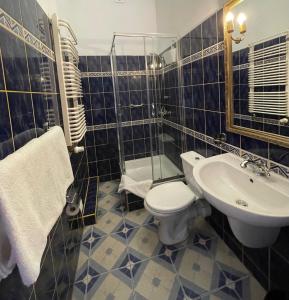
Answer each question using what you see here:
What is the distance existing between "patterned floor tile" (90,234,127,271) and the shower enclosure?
2.91 feet

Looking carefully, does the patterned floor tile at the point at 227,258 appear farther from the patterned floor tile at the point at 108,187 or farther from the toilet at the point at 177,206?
the patterned floor tile at the point at 108,187

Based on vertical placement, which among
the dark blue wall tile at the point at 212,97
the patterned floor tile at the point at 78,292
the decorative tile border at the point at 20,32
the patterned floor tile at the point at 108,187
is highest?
the decorative tile border at the point at 20,32

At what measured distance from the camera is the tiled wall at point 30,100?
879mm

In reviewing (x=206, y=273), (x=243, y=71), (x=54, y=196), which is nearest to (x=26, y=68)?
(x=54, y=196)

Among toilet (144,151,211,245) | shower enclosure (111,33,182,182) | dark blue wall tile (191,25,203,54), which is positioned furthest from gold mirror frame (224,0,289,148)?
shower enclosure (111,33,182,182)

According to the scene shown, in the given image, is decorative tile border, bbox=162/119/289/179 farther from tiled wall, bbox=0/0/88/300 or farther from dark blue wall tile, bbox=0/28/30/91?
dark blue wall tile, bbox=0/28/30/91

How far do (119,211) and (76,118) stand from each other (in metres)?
1.31

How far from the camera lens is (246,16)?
5.03 ft

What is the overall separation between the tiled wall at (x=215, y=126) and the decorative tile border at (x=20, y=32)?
1.36 meters

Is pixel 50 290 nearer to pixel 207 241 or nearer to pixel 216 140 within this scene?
pixel 207 241

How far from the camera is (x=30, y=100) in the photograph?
3.83ft

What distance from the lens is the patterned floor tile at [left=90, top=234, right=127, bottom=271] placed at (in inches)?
75.9

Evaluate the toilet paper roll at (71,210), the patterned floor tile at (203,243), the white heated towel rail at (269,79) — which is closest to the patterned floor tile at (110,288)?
the toilet paper roll at (71,210)

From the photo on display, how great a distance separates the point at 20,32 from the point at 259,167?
1.59 m
